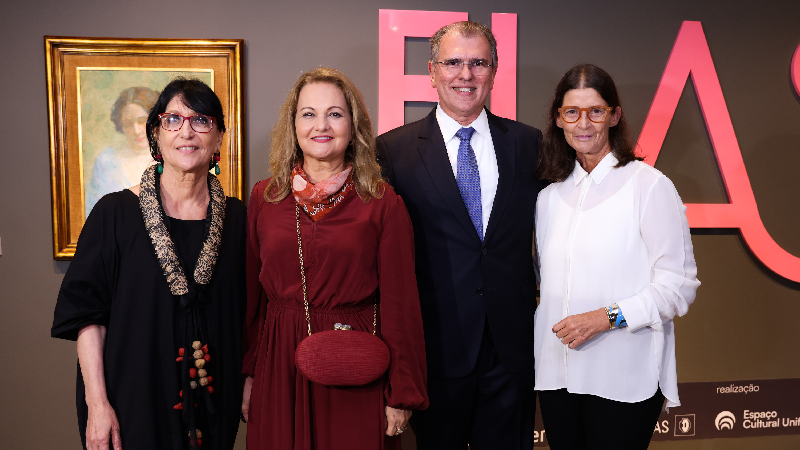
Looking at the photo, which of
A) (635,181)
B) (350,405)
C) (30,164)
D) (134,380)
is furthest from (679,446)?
(30,164)

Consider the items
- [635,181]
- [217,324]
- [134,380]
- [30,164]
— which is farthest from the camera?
[30,164]

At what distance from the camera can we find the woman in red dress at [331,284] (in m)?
1.68

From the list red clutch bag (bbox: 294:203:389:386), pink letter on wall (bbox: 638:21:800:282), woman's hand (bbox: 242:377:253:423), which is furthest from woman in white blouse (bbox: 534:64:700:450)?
pink letter on wall (bbox: 638:21:800:282)

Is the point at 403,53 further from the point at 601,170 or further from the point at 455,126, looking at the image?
the point at 601,170

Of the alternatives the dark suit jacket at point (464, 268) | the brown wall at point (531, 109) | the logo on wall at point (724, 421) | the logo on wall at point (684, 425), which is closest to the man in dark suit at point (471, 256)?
the dark suit jacket at point (464, 268)

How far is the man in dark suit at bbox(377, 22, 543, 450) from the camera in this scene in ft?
6.53

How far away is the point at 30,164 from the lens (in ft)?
9.52

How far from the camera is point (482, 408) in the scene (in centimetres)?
205

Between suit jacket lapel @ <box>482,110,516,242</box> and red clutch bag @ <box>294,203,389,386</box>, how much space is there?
24.7 inches

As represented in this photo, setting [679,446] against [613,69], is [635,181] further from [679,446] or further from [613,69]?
[679,446]

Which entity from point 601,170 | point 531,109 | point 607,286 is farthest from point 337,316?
point 531,109

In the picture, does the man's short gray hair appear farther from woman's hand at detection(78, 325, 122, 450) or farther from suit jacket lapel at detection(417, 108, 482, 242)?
woman's hand at detection(78, 325, 122, 450)

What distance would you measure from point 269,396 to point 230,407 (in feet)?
0.56

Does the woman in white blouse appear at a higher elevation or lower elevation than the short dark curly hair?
lower
